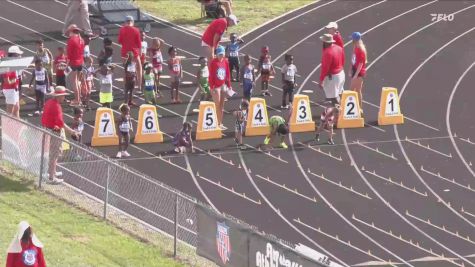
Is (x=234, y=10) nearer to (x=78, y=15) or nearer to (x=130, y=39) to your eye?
(x=78, y=15)

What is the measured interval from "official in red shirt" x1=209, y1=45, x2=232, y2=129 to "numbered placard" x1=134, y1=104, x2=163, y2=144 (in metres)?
1.50

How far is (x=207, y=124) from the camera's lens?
31625mm

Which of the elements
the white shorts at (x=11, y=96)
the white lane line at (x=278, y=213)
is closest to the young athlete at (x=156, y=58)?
the white lane line at (x=278, y=213)

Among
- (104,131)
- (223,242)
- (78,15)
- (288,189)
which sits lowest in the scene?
(288,189)

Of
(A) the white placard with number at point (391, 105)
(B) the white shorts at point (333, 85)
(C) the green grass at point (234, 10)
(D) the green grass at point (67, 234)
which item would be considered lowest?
(D) the green grass at point (67, 234)

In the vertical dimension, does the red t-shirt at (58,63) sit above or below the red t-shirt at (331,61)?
below

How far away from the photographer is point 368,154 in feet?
102

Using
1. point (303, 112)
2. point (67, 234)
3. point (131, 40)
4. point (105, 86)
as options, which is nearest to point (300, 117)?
point (303, 112)

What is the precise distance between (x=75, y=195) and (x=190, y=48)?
13891mm

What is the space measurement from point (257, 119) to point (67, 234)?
30.5ft

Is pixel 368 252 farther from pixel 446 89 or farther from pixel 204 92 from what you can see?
pixel 446 89

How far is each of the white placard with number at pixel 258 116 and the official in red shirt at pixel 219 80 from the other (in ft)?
2.43

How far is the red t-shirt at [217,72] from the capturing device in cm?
3191

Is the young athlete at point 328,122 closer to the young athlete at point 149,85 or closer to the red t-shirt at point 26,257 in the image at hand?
the young athlete at point 149,85
